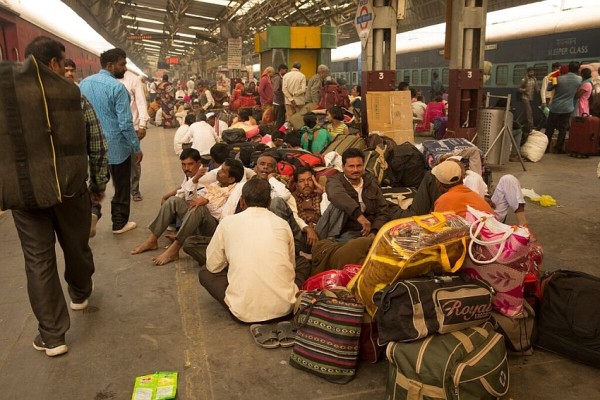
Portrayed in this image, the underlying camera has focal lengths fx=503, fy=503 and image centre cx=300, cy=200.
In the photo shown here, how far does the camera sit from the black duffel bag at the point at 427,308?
251cm

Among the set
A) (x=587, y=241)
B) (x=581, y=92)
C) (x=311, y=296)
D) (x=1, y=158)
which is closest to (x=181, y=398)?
(x=311, y=296)

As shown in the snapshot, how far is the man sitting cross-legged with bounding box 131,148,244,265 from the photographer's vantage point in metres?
4.62

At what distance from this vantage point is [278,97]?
12312 millimetres

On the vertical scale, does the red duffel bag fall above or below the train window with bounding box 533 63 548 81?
below

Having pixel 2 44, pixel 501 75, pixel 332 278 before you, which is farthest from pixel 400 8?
pixel 332 278

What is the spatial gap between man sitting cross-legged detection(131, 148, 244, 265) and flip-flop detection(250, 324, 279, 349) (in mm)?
1508

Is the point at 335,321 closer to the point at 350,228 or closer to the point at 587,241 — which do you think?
the point at 350,228

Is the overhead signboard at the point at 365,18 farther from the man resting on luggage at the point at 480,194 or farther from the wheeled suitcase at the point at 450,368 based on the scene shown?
the wheeled suitcase at the point at 450,368

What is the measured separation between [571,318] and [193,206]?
318 cm

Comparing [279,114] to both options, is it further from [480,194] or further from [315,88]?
[480,194]

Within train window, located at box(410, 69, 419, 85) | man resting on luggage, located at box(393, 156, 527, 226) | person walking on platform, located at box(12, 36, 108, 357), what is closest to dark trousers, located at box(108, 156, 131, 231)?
person walking on platform, located at box(12, 36, 108, 357)

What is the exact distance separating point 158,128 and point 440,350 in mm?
16632

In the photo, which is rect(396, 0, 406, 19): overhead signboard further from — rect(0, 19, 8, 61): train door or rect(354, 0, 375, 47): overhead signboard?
rect(0, 19, 8, 61): train door

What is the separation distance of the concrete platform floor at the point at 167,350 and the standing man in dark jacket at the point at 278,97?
7.57 meters
